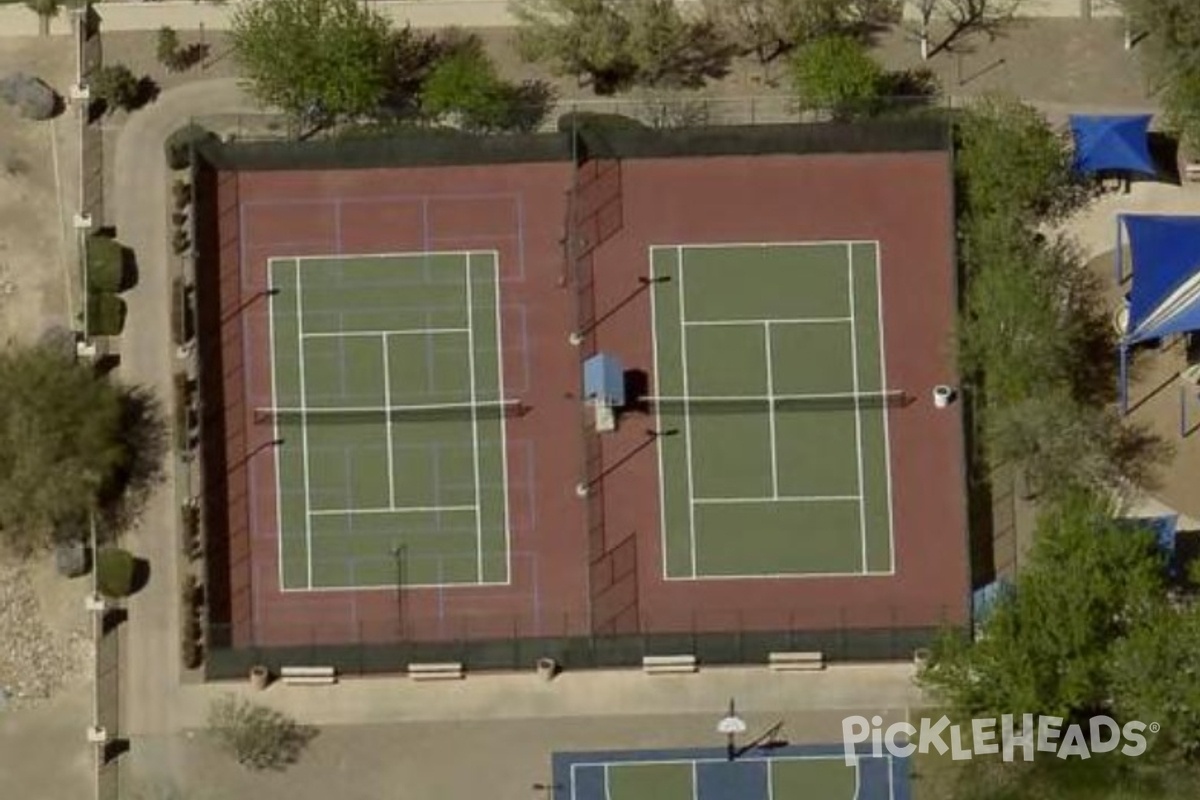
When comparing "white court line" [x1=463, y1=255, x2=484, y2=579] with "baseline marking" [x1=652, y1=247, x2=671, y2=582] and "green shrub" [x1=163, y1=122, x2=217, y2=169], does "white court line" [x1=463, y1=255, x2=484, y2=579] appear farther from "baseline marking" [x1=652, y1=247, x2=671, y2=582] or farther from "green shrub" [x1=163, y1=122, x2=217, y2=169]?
"green shrub" [x1=163, y1=122, x2=217, y2=169]

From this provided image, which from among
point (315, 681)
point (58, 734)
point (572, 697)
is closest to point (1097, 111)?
point (572, 697)

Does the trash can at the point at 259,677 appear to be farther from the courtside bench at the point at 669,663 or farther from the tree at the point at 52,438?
the courtside bench at the point at 669,663

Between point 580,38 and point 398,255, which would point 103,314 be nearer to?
point 398,255

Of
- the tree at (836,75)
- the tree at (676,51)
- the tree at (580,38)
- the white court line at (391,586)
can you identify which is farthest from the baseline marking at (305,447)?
the tree at (836,75)

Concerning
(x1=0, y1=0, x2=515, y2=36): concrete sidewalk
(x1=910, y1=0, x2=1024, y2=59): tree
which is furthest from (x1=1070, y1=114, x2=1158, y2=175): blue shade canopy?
(x1=0, y1=0, x2=515, y2=36): concrete sidewalk

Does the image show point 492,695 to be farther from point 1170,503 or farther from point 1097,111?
point 1097,111
